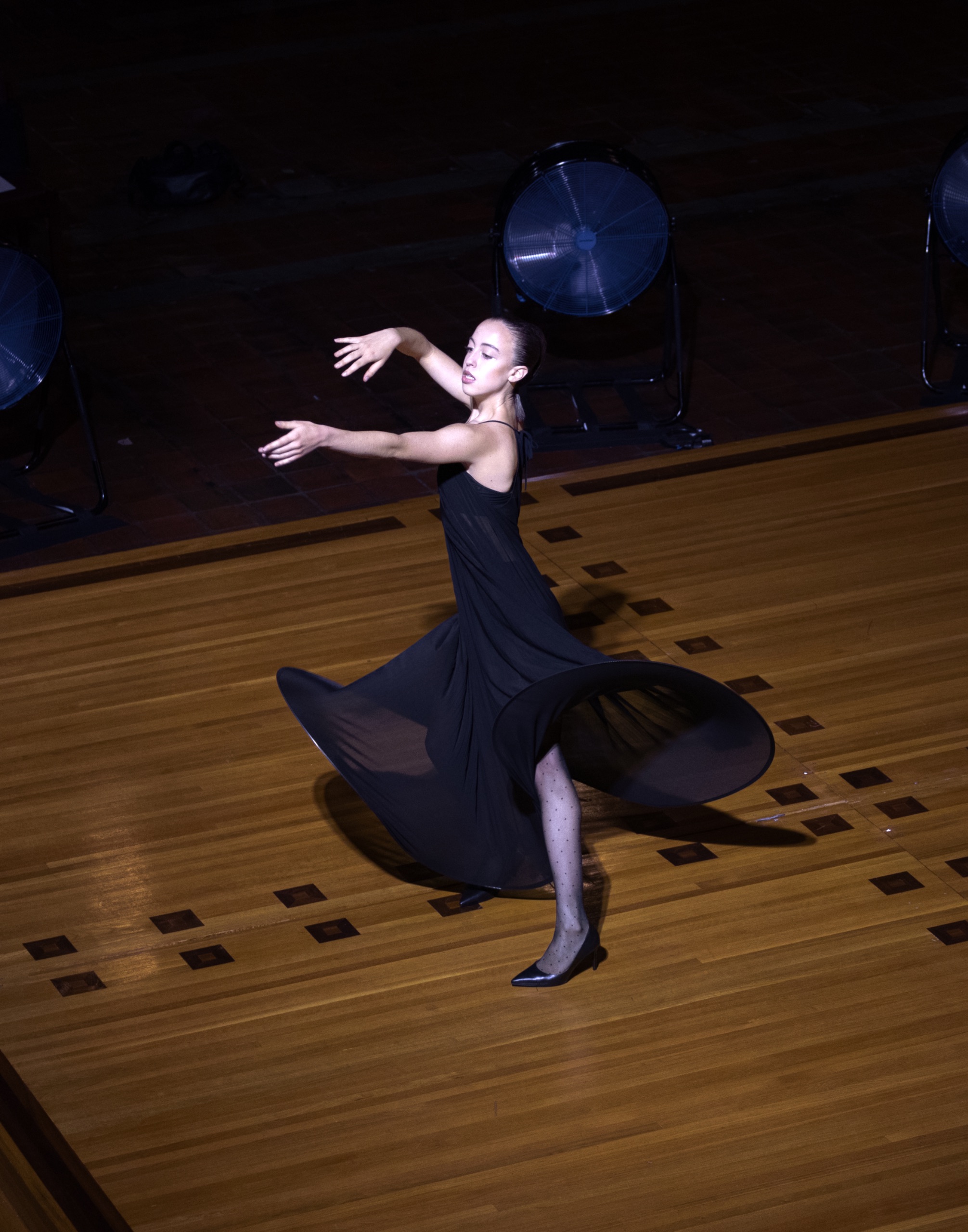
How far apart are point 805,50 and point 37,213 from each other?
5.53 m

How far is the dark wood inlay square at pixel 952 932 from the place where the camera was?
3.88 meters

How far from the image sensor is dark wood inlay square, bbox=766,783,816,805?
437cm

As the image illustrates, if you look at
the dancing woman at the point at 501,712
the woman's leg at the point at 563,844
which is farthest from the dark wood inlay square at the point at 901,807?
the woman's leg at the point at 563,844

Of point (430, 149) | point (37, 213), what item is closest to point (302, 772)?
point (37, 213)

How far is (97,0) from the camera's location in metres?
11.5

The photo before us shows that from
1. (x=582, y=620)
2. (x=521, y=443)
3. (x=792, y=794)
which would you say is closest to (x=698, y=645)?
(x=582, y=620)

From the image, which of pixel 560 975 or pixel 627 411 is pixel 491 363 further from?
pixel 627 411

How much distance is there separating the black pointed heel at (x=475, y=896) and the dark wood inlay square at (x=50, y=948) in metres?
0.87

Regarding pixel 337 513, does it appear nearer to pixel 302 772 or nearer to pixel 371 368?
pixel 302 772

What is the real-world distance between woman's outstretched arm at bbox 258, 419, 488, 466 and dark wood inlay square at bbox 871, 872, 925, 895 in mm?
1372

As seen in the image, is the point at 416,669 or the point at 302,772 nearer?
the point at 416,669

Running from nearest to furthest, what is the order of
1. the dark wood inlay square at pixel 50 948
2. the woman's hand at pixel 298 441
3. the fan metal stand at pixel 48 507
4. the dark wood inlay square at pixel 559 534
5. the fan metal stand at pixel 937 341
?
the woman's hand at pixel 298 441, the dark wood inlay square at pixel 50 948, the dark wood inlay square at pixel 559 534, the fan metal stand at pixel 48 507, the fan metal stand at pixel 937 341

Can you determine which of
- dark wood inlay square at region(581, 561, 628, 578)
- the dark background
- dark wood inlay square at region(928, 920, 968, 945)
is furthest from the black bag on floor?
dark wood inlay square at region(928, 920, 968, 945)

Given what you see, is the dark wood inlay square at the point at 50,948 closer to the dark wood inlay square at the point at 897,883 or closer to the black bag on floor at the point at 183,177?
the dark wood inlay square at the point at 897,883
